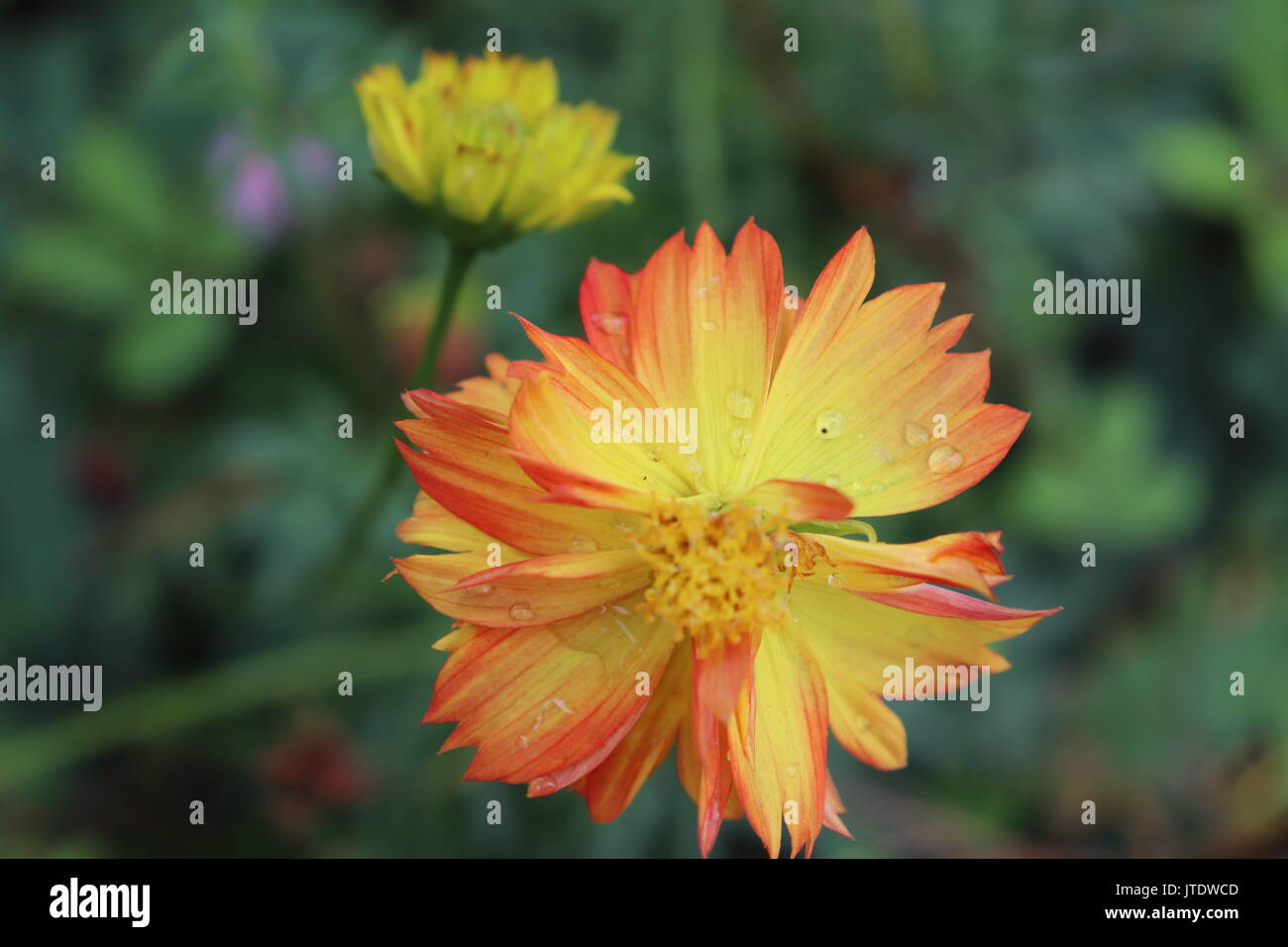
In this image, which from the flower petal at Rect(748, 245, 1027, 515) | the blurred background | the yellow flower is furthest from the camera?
the blurred background

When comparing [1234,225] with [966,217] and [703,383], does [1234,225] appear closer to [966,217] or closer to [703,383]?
[966,217]

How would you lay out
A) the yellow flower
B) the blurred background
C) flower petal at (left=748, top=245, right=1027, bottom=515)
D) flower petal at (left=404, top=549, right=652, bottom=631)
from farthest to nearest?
1. the blurred background
2. the yellow flower
3. flower petal at (left=748, top=245, right=1027, bottom=515)
4. flower petal at (left=404, top=549, right=652, bottom=631)

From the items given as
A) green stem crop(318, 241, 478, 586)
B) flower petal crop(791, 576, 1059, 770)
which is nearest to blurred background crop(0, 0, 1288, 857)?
green stem crop(318, 241, 478, 586)

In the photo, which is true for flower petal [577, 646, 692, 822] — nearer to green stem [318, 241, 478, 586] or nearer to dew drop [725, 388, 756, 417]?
dew drop [725, 388, 756, 417]

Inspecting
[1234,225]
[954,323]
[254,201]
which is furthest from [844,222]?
[954,323]

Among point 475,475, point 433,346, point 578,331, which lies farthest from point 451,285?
point 578,331

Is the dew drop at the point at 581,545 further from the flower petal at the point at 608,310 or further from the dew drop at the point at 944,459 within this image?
the dew drop at the point at 944,459

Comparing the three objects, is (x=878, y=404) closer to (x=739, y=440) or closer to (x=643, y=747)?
(x=739, y=440)
